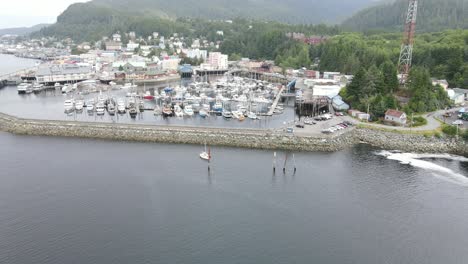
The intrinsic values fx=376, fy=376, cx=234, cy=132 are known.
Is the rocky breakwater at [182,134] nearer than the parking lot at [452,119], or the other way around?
the rocky breakwater at [182,134]

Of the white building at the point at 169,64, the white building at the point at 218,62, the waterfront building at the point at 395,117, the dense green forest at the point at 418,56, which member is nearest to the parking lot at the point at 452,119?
the waterfront building at the point at 395,117

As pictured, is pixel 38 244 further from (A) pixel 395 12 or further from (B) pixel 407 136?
(A) pixel 395 12

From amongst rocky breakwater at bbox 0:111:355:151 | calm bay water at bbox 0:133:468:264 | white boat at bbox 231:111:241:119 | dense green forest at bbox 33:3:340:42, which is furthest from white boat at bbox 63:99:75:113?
dense green forest at bbox 33:3:340:42

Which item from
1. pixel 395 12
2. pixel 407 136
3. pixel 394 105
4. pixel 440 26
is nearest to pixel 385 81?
pixel 394 105

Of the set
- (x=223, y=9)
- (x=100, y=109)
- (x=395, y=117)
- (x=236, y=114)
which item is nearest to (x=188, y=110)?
(x=236, y=114)

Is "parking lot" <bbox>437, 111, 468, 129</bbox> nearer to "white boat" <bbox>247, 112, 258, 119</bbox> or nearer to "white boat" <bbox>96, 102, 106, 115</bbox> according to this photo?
"white boat" <bbox>247, 112, 258, 119</bbox>

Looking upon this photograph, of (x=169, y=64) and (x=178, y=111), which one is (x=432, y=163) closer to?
(x=178, y=111)

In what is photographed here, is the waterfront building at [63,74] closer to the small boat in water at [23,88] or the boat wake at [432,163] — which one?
the small boat in water at [23,88]
